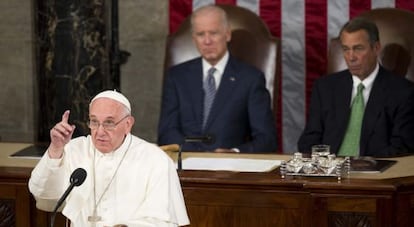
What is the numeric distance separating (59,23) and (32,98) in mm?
754

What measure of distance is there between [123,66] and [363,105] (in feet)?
7.35

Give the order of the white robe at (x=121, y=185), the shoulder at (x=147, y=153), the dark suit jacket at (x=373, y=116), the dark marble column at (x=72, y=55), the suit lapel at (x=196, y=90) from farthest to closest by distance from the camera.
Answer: the dark marble column at (x=72, y=55), the suit lapel at (x=196, y=90), the dark suit jacket at (x=373, y=116), the shoulder at (x=147, y=153), the white robe at (x=121, y=185)

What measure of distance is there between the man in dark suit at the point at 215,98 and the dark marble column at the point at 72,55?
96 centimetres

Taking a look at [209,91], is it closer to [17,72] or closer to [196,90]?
[196,90]

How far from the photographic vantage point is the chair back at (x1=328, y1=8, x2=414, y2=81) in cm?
798

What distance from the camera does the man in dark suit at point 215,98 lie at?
7.82 m

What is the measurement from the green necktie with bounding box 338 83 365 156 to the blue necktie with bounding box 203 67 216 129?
0.92 m

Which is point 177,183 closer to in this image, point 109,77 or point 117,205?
point 117,205

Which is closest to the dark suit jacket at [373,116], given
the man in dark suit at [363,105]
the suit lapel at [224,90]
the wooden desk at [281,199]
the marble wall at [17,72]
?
the man in dark suit at [363,105]

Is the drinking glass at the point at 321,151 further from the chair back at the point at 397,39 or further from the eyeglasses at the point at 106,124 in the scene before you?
the chair back at the point at 397,39

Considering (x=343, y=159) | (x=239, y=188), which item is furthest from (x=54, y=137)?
(x=343, y=159)

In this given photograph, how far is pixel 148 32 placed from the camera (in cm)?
915

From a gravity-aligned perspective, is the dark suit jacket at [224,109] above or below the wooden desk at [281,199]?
above

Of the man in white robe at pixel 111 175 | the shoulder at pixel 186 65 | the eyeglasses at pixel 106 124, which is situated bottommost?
the man in white robe at pixel 111 175
